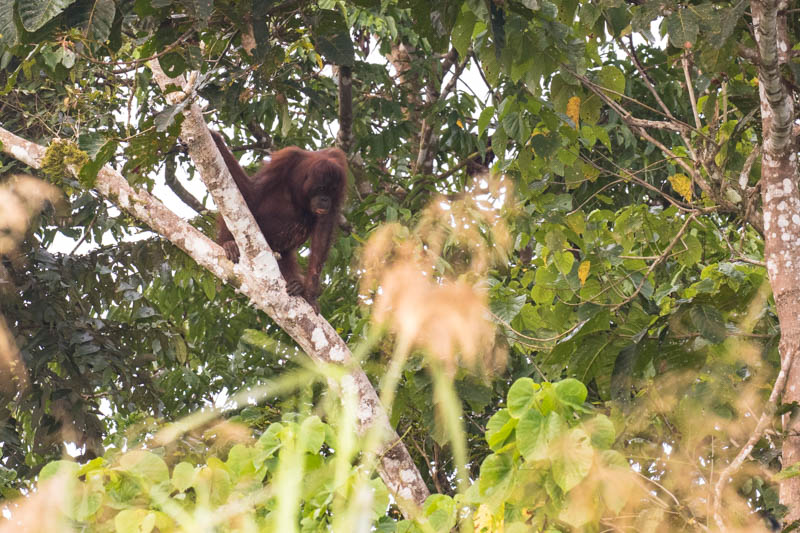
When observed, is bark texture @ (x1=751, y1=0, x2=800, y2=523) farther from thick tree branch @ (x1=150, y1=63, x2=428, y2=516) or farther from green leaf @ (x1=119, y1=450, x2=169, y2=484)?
green leaf @ (x1=119, y1=450, x2=169, y2=484)

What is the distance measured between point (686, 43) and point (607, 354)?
1101 mm

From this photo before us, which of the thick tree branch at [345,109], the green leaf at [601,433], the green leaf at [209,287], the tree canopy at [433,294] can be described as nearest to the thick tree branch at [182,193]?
the tree canopy at [433,294]

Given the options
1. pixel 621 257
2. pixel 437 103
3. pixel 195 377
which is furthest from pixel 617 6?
pixel 195 377

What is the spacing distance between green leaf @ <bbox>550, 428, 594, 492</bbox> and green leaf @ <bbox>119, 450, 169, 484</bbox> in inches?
34.6

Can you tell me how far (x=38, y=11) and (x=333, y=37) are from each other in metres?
1.07

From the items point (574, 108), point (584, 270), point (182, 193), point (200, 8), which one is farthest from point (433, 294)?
point (182, 193)

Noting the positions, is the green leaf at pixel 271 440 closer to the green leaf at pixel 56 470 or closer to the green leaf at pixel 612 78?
the green leaf at pixel 56 470

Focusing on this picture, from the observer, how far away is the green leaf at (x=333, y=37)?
10.0 ft

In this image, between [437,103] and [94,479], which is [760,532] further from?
[437,103]

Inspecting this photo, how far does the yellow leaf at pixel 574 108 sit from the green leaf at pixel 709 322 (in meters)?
0.88

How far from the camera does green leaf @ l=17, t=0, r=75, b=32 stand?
2.33 meters

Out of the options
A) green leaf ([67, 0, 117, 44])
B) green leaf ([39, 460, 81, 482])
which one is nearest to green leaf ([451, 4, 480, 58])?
green leaf ([67, 0, 117, 44])

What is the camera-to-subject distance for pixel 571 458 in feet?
5.65

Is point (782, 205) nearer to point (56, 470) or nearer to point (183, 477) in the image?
point (183, 477)
